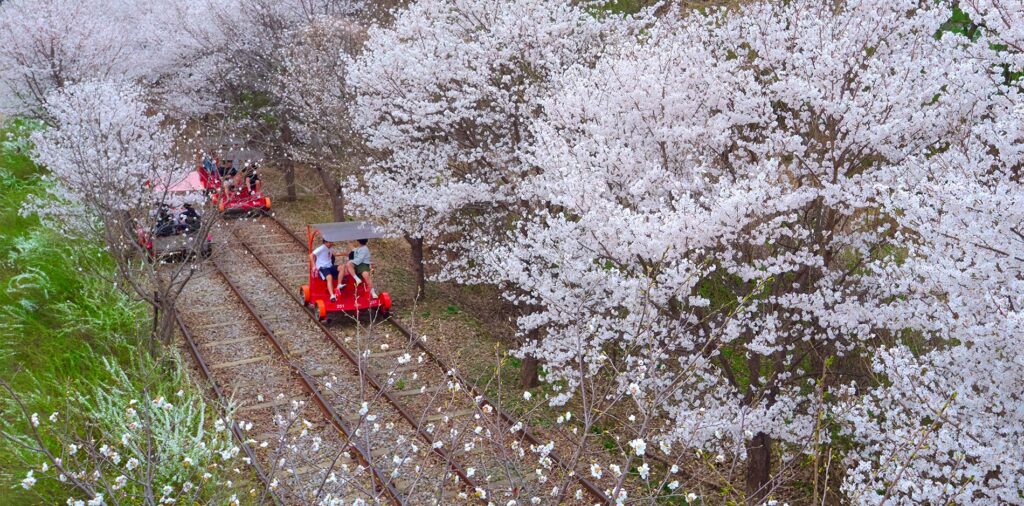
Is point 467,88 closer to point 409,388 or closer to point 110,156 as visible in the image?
point 409,388

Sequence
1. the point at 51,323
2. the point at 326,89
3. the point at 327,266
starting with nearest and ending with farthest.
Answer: the point at 51,323
the point at 327,266
the point at 326,89

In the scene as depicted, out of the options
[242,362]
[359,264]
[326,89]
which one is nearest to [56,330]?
[242,362]

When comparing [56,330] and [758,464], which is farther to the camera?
[56,330]

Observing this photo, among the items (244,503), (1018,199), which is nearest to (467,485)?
(244,503)

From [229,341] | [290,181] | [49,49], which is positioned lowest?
[229,341]

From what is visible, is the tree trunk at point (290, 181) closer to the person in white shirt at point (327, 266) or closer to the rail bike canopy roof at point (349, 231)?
the rail bike canopy roof at point (349, 231)

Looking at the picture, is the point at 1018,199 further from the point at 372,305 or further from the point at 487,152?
the point at 372,305
